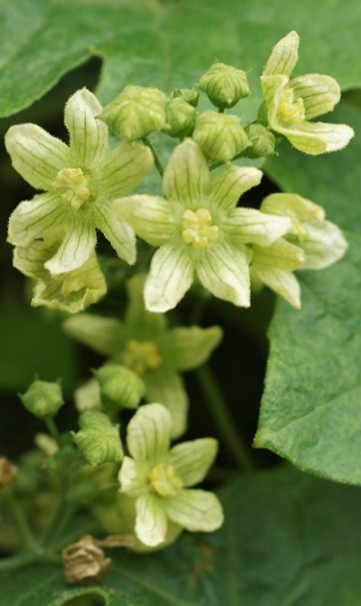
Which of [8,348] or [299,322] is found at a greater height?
[299,322]

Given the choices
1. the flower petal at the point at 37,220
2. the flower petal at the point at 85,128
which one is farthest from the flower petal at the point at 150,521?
the flower petal at the point at 85,128

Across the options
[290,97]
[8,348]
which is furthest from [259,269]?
[8,348]

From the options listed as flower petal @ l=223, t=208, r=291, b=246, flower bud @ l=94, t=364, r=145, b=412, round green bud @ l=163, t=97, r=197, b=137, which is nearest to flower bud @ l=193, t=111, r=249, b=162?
round green bud @ l=163, t=97, r=197, b=137

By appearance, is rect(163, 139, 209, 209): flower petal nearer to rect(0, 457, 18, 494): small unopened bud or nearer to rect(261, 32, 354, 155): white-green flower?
rect(261, 32, 354, 155): white-green flower

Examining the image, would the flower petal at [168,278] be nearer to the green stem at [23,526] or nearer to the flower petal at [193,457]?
the flower petal at [193,457]

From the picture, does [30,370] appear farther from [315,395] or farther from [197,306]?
[315,395]

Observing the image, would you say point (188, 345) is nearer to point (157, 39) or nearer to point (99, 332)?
point (99, 332)
